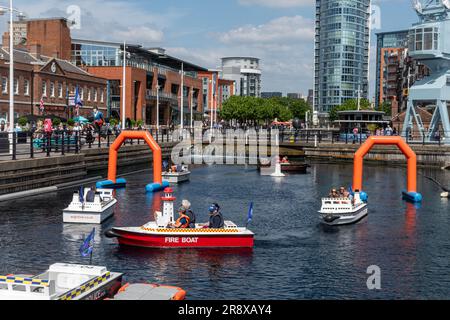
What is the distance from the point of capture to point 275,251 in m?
24.1

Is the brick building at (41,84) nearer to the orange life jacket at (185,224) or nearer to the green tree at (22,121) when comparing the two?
the green tree at (22,121)

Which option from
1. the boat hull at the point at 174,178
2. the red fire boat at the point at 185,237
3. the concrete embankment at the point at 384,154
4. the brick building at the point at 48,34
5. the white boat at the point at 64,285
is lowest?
the red fire boat at the point at 185,237

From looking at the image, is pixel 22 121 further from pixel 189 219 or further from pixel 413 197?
pixel 189 219

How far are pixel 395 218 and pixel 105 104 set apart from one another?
257 ft

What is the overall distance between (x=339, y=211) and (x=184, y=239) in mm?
10016

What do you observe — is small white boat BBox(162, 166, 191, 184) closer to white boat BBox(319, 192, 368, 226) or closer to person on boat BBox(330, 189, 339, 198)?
person on boat BBox(330, 189, 339, 198)

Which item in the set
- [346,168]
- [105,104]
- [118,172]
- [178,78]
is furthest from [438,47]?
[178,78]

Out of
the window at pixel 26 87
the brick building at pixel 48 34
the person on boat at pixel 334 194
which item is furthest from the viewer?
the brick building at pixel 48 34

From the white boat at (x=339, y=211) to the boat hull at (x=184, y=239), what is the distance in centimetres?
719

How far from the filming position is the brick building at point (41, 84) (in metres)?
74.1

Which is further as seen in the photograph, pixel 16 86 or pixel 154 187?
pixel 16 86

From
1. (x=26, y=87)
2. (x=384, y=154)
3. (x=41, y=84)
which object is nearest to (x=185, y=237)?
Result: (x=384, y=154)

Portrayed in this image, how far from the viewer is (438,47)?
216ft

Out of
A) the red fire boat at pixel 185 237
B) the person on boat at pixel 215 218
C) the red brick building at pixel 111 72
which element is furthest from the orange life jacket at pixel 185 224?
the red brick building at pixel 111 72
